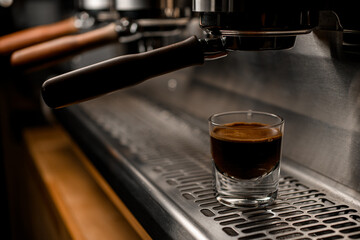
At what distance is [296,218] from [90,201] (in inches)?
17.0

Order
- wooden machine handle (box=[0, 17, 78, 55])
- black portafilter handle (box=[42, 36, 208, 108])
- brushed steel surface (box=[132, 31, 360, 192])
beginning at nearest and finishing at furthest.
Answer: black portafilter handle (box=[42, 36, 208, 108]) < brushed steel surface (box=[132, 31, 360, 192]) < wooden machine handle (box=[0, 17, 78, 55])

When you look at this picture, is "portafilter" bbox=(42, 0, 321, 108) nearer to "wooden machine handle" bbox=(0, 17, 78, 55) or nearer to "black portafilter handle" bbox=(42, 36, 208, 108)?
"black portafilter handle" bbox=(42, 36, 208, 108)

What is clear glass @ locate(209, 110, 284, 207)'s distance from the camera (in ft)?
1.40

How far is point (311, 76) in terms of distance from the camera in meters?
0.54

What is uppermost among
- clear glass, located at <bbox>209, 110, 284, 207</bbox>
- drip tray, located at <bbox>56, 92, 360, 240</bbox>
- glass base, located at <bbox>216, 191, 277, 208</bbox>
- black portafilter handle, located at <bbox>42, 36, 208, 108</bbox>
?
black portafilter handle, located at <bbox>42, 36, 208, 108</bbox>

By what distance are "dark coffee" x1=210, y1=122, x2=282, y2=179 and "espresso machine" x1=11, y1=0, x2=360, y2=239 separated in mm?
40

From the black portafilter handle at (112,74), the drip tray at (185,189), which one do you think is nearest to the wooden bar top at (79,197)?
the drip tray at (185,189)

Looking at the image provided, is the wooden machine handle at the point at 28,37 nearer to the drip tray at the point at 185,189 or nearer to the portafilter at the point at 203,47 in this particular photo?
the drip tray at the point at 185,189

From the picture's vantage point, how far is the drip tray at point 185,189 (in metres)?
0.40

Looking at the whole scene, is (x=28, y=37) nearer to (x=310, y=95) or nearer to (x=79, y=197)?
(x=79, y=197)

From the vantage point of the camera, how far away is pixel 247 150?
0.43 meters

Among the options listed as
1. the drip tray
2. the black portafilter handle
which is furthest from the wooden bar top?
the black portafilter handle

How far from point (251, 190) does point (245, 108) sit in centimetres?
26

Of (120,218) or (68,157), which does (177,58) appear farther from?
(68,157)
